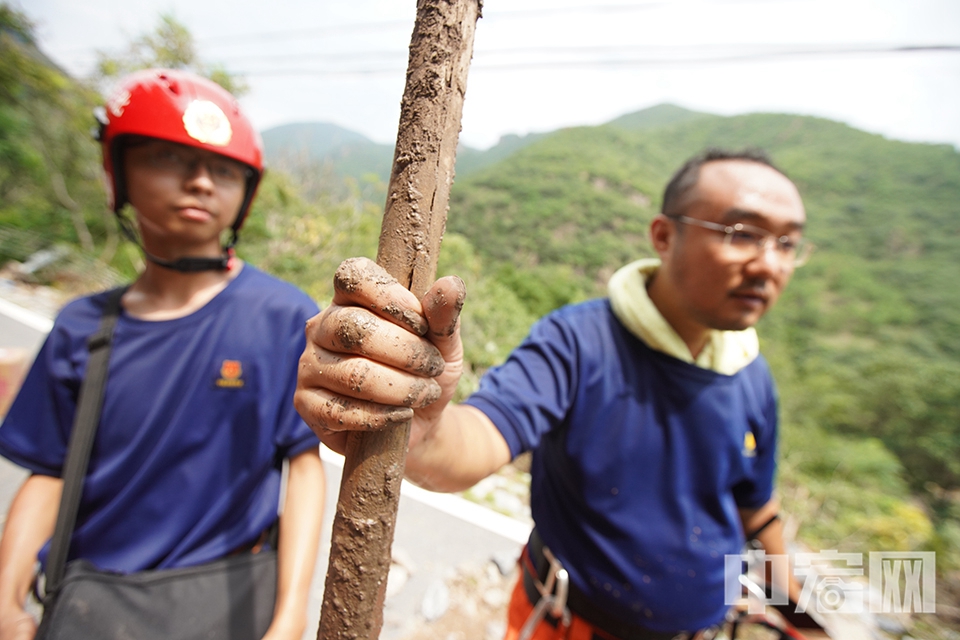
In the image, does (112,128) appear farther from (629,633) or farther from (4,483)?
(4,483)

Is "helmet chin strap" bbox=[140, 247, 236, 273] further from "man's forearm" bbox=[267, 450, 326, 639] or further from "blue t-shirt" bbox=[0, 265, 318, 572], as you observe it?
"man's forearm" bbox=[267, 450, 326, 639]

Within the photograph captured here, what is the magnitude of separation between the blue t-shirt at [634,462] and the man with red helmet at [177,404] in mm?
768

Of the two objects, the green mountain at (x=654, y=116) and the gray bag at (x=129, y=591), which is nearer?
the gray bag at (x=129, y=591)

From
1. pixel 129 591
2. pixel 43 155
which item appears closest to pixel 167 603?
pixel 129 591

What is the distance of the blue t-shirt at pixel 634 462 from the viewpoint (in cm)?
152

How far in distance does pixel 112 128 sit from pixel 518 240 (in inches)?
1860

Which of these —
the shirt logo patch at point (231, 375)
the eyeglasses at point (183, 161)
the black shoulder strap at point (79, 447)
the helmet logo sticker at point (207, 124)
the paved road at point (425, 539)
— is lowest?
the paved road at point (425, 539)

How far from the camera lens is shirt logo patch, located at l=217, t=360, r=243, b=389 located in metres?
1.44

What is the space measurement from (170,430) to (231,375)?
0.78 feet

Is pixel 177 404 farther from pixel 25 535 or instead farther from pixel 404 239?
pixel 404 239

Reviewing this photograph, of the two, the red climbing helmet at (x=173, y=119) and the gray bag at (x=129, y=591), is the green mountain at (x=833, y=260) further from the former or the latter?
the red climbing helmet at (x=173, y=119)

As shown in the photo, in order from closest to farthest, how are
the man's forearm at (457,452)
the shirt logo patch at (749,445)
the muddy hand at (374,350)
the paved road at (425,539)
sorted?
1. the muddy hand at (374,350)
2. the man's forearm at (457,452)
3. the shirt logo patch at (749,445)
4. the paved road at (425,539)

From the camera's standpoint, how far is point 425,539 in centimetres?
315
